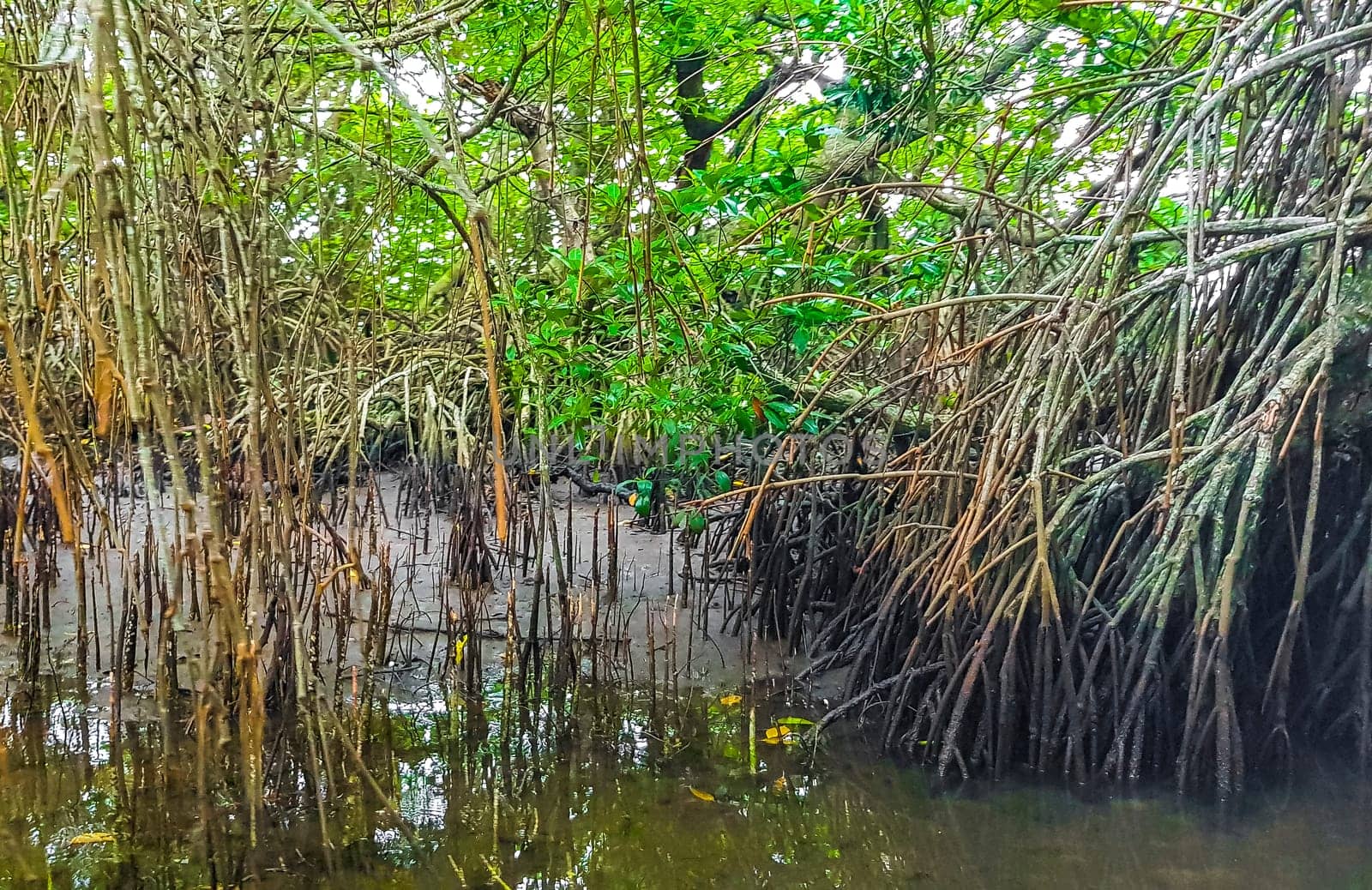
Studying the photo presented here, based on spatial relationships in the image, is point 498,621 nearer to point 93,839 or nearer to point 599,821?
point 599,821

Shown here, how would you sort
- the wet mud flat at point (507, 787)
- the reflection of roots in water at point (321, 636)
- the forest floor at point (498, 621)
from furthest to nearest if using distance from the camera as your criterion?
the forest floor at point (498, 621) < the wet mud flat at point (507, 787) < the reflection of roots in water at point (321, 636)

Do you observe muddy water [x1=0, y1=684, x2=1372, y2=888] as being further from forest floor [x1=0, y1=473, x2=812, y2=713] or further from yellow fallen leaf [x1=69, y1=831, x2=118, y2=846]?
forest floor [x1=0, y1=473, x2=812, y2=713]

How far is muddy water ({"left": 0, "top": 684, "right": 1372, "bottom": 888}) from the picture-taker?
2.17 meters

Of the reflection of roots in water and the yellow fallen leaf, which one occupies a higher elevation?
the reflection of roots in water

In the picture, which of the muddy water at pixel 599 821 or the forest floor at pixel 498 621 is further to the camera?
the forest floor at pixel 498 621

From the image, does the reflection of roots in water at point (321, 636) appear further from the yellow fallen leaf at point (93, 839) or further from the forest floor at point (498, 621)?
the yellow fallen leaf at point (93, 839)

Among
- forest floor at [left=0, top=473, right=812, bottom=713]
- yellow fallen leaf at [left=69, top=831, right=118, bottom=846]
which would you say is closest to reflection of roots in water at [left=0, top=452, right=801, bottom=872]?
forest floor at [left=0, top=473, right=812, bottom=713]

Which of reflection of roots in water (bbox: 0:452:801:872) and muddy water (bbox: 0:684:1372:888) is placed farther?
muddy water (bbox: 0:684:1372:888)

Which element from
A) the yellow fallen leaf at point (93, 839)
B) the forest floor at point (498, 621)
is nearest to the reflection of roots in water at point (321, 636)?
the forest floor at point (498, 621)

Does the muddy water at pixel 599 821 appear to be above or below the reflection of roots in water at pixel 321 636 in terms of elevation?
below

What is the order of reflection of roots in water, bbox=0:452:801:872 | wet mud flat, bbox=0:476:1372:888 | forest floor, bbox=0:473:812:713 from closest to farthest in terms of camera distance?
reflection of roots in water, bbox=0:452:801:872 < wet mud flat, bbox=0:476:1372:888 < forest floor, bbox=0:473:812:713

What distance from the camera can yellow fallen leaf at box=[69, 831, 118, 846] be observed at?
2.21 meters

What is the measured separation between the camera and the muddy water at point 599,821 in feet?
7.11

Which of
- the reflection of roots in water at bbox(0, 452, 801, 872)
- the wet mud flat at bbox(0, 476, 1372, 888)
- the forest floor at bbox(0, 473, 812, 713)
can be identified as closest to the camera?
the reflection of roots in water at bbox(0, 452, 801, 872)
